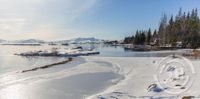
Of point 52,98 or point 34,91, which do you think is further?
point 34,91

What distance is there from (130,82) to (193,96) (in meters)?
6.52

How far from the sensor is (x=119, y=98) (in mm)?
14422

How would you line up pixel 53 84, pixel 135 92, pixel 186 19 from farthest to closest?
pixel 186 19 → pixel 53 84 → pixel 135 92

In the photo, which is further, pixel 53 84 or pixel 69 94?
pixel 53 84

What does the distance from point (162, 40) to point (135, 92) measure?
9086cm

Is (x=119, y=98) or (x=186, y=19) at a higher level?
(x=186, y=19)

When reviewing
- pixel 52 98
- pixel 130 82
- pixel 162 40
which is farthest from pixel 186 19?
pixel 52 98

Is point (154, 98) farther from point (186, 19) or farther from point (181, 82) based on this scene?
point (186, 19)

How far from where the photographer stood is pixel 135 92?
51.5 feet

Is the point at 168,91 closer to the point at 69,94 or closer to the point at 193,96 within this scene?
the point at 193,96

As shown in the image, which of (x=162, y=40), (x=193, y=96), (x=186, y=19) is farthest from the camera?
(x=162, y=40)

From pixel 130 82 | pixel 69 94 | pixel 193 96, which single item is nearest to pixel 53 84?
pixel 69 94

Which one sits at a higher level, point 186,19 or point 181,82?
point 186,19

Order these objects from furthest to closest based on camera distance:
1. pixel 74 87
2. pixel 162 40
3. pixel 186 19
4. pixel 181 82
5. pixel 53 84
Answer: pixel 162 40, pixel 186 19, pixel 53 84, pixel 74 87, pixel 181 82
